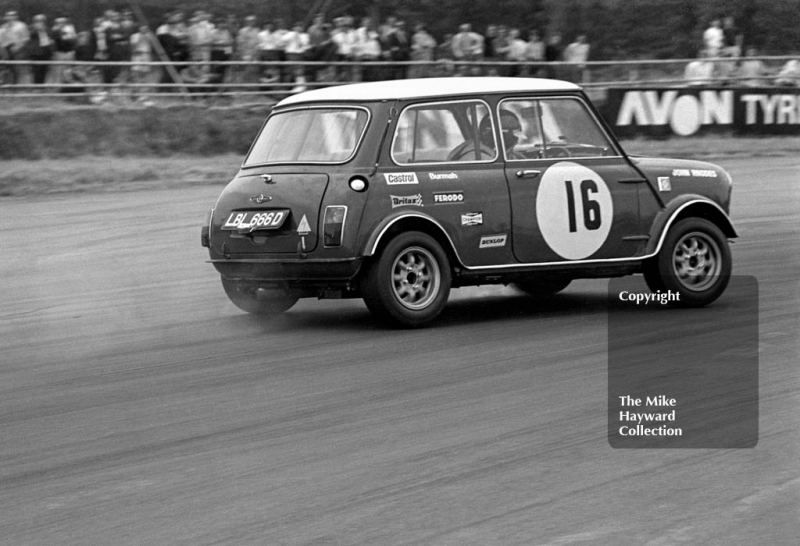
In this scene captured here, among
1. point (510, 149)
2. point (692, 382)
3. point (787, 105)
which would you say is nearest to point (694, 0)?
point (787, 105)

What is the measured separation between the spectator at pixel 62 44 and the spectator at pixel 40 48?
88 mm

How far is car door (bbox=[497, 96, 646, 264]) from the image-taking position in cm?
920

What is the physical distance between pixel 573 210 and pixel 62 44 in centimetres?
1369

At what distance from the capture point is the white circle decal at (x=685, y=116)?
79.3 feet

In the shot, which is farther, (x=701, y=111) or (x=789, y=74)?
(x=789, y=74)

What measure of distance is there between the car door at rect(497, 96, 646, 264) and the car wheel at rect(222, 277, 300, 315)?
1858 millimetres

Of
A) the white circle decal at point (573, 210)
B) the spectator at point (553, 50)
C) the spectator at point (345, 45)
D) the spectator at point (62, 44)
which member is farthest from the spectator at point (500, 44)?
the white circle decal at point (573, 210)

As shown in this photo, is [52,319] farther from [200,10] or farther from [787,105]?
[787,105]

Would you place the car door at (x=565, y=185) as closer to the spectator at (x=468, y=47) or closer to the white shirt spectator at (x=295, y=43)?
the white shirt spectator at (x=295, y=43)

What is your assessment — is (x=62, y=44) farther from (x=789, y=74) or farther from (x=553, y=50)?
(x=789, y=74)

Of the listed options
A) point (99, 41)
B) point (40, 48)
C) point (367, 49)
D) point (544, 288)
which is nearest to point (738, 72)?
point (367, 49)

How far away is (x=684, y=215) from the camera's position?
31.4 ft

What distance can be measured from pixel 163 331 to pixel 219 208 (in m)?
0.95

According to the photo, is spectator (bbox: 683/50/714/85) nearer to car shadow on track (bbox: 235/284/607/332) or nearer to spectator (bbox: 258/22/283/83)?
spectator (bbox: 258/22/283/83)
